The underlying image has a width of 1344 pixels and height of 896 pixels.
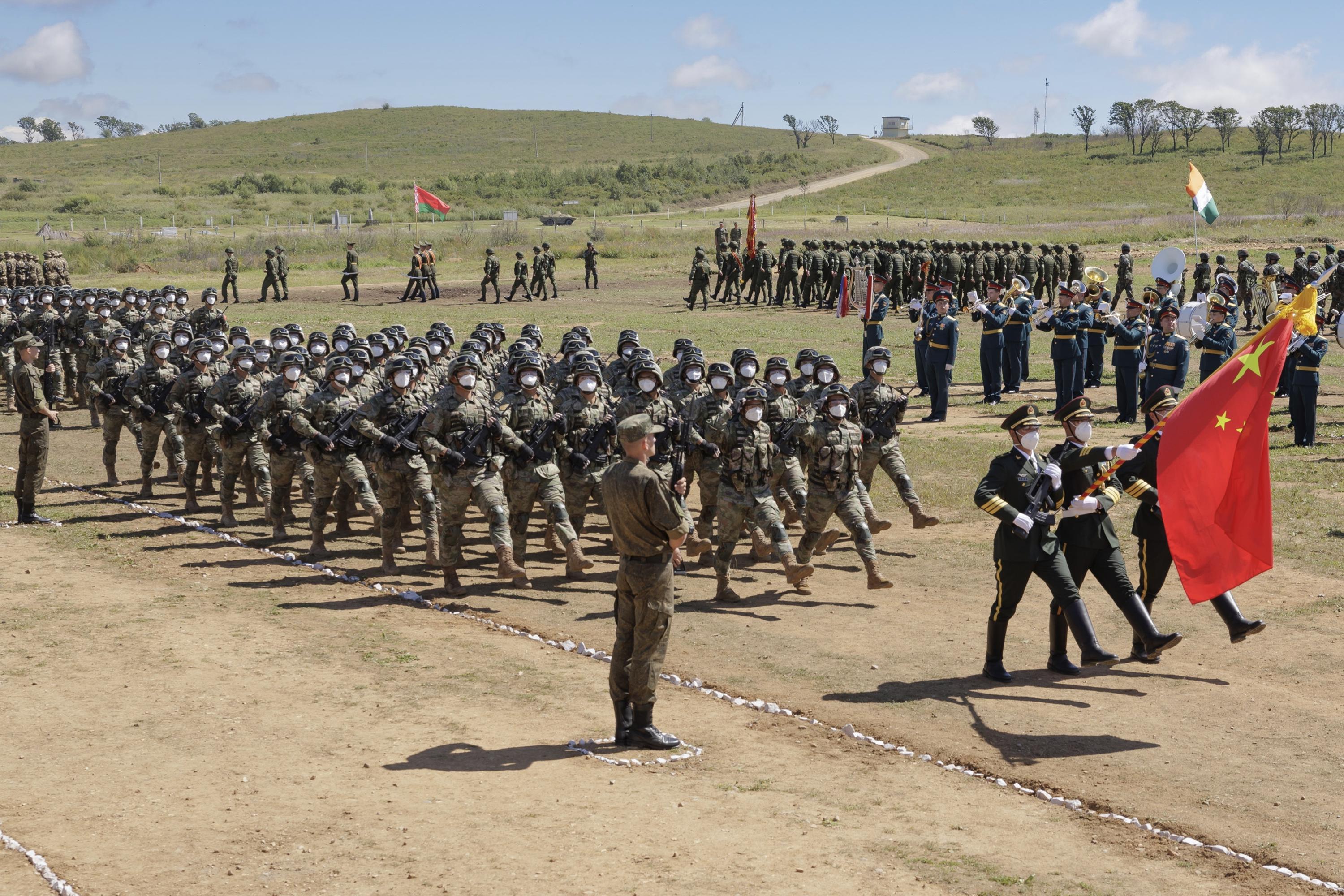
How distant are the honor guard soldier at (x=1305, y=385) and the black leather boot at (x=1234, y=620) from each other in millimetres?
9446

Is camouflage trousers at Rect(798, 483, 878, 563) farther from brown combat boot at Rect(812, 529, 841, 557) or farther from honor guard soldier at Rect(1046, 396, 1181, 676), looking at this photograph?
honor guard soldier at Rect(1046, 396, 1181, 676)

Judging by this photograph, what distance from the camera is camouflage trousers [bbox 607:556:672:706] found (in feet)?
28.4

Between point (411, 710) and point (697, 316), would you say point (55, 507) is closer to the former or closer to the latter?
point (411, 710)

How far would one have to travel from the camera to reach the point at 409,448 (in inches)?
515

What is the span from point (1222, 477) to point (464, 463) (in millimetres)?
6704

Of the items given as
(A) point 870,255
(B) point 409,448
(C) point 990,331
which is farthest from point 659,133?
(B) point 409,448

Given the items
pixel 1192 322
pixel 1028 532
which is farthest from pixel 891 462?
pixel 1192 322

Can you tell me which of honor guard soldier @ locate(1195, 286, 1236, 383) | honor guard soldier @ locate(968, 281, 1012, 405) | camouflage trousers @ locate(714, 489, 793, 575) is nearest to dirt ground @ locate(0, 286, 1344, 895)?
camouflage trousers @ locate(714, 489, 793, 575)

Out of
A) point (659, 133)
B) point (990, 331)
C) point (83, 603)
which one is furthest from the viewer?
point (659, 133)

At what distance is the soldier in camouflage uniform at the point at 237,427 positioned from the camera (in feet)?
51.4

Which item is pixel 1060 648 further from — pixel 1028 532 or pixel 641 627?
pixel 641 627

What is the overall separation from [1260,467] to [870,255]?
99.7 feet

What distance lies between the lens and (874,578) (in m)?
12.8

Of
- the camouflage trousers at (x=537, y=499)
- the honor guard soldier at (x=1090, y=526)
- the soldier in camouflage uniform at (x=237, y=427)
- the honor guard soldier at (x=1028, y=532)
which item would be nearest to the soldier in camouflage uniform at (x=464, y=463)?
the camouflage trousers at (x=537, y=499)
